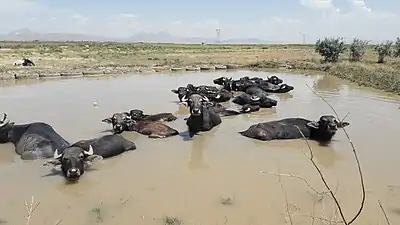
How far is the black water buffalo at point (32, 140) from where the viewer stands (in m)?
8.53

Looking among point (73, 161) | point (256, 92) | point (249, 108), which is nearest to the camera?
point (73, 161)

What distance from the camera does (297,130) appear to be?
33.3 ft

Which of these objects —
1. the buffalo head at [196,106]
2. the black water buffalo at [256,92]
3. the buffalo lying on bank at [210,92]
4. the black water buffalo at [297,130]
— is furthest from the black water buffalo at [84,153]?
the black water buffalo at [256,92]

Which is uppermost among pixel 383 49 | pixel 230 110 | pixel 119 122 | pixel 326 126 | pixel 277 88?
pixel 383 49

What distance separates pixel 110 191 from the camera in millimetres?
6820

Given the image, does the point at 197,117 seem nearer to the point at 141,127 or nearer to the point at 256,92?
the point at 141,127

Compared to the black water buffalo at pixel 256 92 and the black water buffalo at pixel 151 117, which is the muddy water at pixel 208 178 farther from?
the black water buffalo at pixel 256 92

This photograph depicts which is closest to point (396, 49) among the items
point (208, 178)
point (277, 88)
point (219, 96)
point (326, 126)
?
point (277, 88)

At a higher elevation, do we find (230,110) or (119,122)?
(119,122)

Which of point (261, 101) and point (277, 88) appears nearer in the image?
point (261, 101)

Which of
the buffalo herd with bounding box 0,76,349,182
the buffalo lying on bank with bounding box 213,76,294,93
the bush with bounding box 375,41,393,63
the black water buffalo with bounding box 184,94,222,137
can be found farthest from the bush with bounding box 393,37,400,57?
the black water buffalo with bounding box 184,94,222,137

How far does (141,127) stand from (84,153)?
3296 mm

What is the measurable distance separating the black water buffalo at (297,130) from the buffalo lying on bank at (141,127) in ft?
6.34

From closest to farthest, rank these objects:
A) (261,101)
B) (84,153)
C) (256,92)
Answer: (84,153), (261,101), (256,92)
